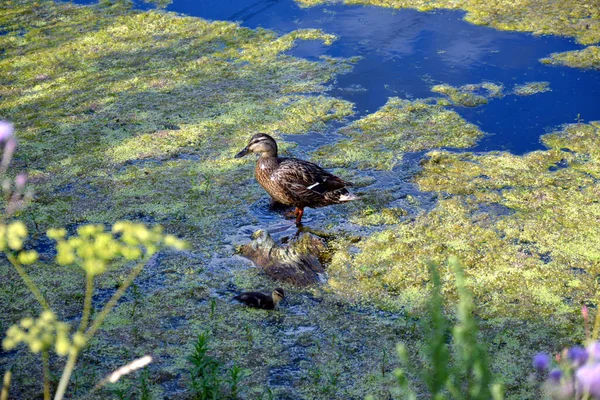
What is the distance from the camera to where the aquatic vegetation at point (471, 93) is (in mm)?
8078

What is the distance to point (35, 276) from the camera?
5.20 meters

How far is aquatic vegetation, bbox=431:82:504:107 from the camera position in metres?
8.08

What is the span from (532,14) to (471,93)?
3.21m

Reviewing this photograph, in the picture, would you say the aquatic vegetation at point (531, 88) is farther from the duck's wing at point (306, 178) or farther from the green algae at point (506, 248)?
the duck's wing at point (306, 178)

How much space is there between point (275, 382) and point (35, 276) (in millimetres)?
2310

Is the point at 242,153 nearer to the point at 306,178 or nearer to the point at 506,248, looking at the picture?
the point at 306,178

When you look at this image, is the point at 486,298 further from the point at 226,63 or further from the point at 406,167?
the point at 226,63

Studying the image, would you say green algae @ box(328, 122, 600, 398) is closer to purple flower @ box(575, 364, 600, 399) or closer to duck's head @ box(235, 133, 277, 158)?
duck's head @ box(235, 133, 277, 158)

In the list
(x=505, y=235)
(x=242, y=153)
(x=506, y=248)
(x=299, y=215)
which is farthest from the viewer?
(x=242, y=153)

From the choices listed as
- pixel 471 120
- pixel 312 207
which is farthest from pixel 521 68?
pixel 312 207

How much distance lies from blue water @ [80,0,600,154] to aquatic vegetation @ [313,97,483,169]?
22cm

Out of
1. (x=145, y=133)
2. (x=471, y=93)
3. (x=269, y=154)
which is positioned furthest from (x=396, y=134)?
(x=145, y=133)

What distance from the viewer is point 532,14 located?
10.5 m

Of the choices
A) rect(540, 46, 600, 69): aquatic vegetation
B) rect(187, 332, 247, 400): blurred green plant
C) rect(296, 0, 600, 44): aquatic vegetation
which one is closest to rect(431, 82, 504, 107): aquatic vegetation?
rect(540, 46, 600, 69): aquatic vegetation
